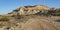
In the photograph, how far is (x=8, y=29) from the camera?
25.4m

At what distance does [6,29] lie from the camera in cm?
2575

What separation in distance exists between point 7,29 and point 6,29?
0.82 feet

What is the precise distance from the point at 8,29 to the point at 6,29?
0.50 metres

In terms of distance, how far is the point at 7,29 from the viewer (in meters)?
25.6

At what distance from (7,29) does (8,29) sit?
0.82ft
